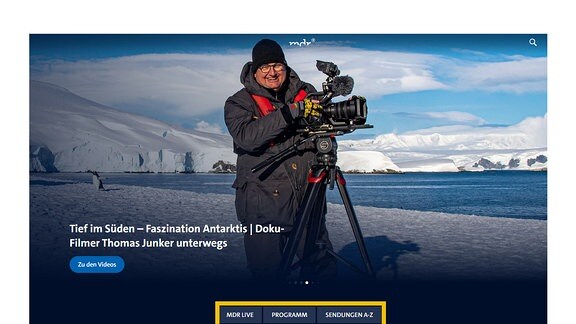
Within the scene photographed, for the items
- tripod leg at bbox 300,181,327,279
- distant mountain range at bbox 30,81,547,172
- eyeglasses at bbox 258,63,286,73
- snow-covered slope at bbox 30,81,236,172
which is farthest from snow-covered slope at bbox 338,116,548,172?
snow-covered slope at bbox 30,81,236,172

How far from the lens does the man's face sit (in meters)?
3.43

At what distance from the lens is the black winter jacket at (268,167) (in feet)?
11.2

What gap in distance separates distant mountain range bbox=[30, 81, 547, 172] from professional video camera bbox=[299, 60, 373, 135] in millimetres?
707

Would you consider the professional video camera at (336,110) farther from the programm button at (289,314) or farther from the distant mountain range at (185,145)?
the programm button at (289,314)

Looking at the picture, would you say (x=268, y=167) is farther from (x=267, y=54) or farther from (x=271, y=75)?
(x=267, y=54)

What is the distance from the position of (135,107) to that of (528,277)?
2516 mm

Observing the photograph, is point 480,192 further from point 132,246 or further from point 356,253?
point 132,246

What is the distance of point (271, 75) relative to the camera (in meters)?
3.43

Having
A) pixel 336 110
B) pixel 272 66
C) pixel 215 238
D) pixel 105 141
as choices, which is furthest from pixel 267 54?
pixel 105 141

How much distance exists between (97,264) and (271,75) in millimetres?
1443

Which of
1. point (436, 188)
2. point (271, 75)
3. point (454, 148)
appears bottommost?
point (436, 188)

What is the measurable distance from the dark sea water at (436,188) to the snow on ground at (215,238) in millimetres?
84

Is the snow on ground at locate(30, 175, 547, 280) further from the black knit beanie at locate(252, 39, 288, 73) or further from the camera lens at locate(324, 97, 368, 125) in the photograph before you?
the black knit beanie at locate(252, 39, 288, 73)

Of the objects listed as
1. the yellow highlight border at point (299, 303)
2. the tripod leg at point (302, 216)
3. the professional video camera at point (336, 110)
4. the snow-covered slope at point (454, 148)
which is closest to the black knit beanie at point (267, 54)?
the professional video camera at point (336, 110)
